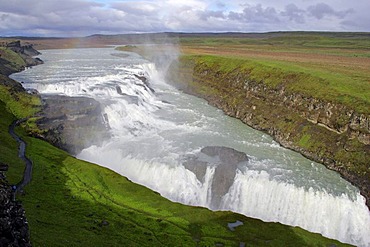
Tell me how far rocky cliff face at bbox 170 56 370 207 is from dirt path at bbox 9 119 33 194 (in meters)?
28.9

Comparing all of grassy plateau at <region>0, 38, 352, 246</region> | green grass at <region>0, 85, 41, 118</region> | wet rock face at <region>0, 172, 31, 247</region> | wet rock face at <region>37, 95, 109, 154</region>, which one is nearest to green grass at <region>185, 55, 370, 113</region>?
grassy plateau at <region>0, 38, 352, 246</region>

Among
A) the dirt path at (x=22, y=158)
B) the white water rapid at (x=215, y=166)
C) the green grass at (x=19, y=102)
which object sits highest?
the green grass at (x=19, y=102)

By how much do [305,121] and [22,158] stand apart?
110 feet

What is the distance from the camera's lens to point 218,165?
117 ft

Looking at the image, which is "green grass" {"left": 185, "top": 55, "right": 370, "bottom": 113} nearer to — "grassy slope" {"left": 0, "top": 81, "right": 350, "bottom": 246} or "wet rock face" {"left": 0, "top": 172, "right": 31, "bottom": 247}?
"grassy slope" {"left": 0, "top": 81, "right": 350, "bottom": 246}

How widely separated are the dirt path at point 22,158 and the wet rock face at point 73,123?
8.83ft

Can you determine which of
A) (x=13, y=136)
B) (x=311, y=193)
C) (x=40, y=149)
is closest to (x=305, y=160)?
(x=311, y=193)

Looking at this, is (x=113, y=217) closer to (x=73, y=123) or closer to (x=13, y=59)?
(x=73, y=123)

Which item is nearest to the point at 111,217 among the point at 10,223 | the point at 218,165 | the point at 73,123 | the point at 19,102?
the point at 10,223

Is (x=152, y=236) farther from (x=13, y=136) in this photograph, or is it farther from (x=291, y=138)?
(x=291, y=138)

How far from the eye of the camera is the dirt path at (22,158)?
2759 centimetres

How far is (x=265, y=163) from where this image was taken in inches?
1490

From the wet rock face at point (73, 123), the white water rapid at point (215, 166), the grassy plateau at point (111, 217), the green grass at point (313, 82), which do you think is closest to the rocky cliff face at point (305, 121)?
the green grass at point (313, 82)

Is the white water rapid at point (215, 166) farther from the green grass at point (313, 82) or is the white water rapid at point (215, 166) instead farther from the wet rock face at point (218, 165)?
the green grass at point (313, 82)
